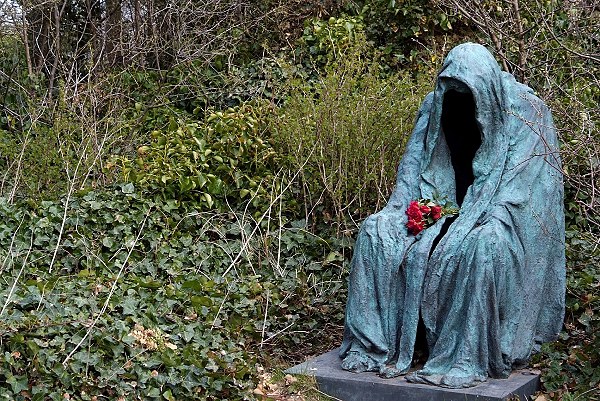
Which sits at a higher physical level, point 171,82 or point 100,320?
point 171,82

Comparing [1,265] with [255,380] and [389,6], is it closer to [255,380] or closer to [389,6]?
[255,380]

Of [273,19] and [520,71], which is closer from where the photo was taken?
[520,71]

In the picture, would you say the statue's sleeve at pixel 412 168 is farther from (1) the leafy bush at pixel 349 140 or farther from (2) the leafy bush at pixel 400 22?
(2) the leafy bush at pixel 400 22

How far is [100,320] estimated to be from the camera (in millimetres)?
5879

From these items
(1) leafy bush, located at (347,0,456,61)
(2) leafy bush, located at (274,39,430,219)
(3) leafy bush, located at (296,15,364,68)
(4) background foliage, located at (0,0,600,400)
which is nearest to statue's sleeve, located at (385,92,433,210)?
(4) background foliage, located at (0,0,600,400)

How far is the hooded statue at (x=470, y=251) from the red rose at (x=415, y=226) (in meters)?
0.03

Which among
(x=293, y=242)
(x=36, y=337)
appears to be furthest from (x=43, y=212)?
(x=36, y=337)

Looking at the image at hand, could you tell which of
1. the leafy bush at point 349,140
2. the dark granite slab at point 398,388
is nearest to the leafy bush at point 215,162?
the leafy bush at point 349,140

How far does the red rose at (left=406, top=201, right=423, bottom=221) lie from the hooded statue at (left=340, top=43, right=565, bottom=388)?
63mm

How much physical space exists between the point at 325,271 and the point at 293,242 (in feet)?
1.21

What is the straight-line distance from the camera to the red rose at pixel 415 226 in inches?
245

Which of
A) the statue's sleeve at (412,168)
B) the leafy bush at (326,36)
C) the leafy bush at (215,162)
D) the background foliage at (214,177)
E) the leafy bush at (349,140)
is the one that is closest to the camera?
the background foliage at (214,177)

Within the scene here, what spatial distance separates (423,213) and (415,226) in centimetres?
12

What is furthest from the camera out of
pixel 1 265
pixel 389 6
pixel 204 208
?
pixel 389 6
